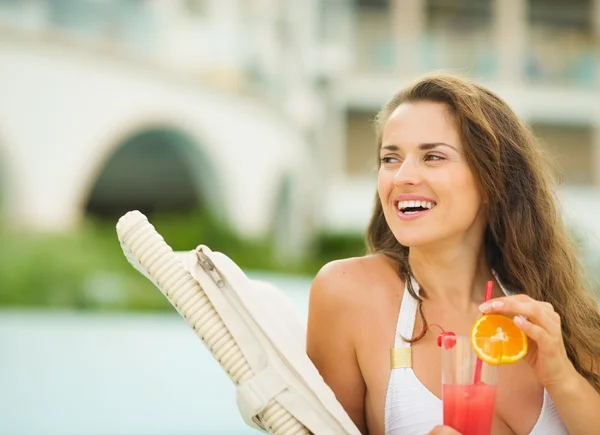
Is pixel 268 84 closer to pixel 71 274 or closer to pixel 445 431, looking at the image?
pixel 71 274

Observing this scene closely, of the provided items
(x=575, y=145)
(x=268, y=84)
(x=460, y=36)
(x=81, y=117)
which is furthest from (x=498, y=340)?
(x=575, y=145)

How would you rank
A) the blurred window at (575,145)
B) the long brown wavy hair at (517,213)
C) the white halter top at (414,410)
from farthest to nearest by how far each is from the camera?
1. the blurred window at (575,145)
2. the long brown wavy hair at (517,213)
3. the white halter top at (414,410)

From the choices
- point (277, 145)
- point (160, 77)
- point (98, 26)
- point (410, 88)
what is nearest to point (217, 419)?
point (410, 88)

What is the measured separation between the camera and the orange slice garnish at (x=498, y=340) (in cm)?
202

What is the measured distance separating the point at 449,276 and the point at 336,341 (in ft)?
1.31

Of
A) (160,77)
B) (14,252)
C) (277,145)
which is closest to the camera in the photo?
(14,252)

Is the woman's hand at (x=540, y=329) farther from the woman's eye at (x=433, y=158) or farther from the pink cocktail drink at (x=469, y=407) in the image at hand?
the woman's eye at (x=433, y=158)

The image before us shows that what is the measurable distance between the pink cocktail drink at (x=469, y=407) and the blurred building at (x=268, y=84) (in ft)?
27.8

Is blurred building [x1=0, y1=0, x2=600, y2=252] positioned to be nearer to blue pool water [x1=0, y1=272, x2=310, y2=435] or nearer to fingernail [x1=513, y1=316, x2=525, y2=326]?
blue pool water [x1=0, y1=272, x2=310, y2=435]

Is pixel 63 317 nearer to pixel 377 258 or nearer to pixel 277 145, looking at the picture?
pixel 377 258

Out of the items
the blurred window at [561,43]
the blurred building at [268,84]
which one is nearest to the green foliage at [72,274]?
the blurred building at [268,84]

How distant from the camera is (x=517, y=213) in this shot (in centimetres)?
256

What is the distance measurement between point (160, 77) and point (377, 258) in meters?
Result: 12.3

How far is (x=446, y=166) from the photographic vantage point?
92.6 inches
